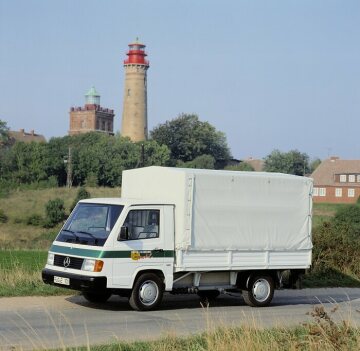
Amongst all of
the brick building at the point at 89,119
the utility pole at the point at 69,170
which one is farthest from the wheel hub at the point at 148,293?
the brick building at the point at 89,119

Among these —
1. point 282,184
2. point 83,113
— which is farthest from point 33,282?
point 83,113

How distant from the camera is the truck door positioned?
1452 centimetres

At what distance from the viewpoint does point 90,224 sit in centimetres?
1515

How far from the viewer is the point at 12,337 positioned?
10.9 m

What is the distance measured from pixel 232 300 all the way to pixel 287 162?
416 feet

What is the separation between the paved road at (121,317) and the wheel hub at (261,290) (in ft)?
1.08

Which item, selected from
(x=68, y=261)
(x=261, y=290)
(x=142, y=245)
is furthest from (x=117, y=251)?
(x=261, y=290)

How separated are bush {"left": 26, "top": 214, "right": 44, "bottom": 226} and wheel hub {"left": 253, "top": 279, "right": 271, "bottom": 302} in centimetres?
6091

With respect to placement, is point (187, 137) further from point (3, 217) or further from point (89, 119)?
point (3, 217)

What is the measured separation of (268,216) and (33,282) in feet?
17.7

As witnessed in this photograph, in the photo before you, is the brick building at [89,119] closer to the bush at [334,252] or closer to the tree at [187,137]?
the tree at [187,137]

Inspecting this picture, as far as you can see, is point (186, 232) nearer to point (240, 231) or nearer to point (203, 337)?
point (240, 231)

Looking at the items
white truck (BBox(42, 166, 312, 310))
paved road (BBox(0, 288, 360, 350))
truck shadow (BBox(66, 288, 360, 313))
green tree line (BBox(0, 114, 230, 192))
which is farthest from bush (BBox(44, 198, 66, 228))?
white truck (BBox(42, 166, 312, 310))

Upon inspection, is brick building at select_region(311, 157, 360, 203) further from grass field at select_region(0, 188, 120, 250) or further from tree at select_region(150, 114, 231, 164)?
grass field at select_region(0, 188, 120, 250)
